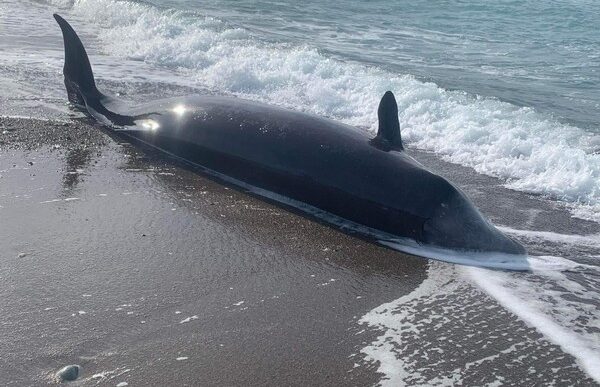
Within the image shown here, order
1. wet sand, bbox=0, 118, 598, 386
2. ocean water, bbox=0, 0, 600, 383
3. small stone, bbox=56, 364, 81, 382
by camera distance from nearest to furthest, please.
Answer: small stone, bbox=56, 364, 81, 382, wet sand, bbox=0, 118, 598, 386, ocean water, bbox=0, 0, 600, 383

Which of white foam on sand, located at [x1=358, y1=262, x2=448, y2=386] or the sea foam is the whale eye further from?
white foam on sand, located at [x1=358, y1=262, x2=448, y2=386]

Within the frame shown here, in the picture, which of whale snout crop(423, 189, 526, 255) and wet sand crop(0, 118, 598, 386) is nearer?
wet sand crop(0, 118, 598, 386)

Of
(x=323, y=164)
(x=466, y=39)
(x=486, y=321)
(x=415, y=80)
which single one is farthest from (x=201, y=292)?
(x=466, y=39)

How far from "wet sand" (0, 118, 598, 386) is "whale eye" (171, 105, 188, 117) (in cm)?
104

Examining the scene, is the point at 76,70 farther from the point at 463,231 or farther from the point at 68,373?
the point at 68,373

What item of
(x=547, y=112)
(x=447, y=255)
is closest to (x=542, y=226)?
(x=447, y=255)

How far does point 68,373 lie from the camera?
3.77 meters

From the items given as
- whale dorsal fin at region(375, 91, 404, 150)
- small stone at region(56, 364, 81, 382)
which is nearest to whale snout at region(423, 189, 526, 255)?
whale dorsal fin at region(375, 91, 404, 150)

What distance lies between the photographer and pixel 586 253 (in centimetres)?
603

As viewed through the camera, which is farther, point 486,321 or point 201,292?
point 201,292

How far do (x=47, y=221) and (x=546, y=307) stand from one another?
3870 millimetres

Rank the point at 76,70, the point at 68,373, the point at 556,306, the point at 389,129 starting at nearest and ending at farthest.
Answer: the point at 68,373
the point at 556,306
the point at 389,129
the point at 76,70

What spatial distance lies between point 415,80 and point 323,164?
6438mm

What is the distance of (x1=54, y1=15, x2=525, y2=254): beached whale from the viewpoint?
603 cm
